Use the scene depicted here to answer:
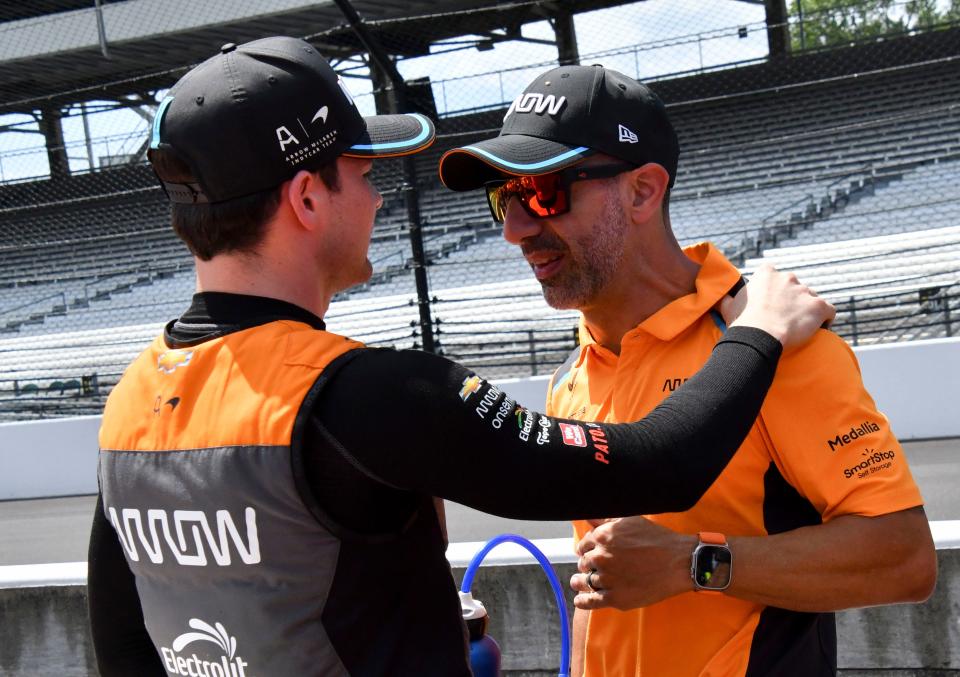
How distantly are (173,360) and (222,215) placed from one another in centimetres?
23

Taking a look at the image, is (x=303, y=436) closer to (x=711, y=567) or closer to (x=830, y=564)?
(x=711, y=567)

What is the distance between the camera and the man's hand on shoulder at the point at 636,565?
1688mm

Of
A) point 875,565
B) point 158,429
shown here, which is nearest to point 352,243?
point 158,429

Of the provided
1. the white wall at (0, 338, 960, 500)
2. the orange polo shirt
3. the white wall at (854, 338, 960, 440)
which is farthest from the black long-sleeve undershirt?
the white wall at (854, 338, 960, 440)

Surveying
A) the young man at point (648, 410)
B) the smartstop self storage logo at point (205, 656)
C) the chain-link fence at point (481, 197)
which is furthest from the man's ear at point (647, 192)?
the chain-link fence at point (481, 197)

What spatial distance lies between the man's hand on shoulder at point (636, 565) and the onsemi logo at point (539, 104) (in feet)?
2.61

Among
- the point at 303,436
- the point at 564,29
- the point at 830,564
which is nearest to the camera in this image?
the point at 303,436

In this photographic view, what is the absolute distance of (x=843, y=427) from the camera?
170 cm

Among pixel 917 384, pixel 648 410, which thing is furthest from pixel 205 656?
pixel 917 384

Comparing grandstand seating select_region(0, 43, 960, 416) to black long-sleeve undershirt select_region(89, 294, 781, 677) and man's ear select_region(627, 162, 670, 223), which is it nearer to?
man's ear select_region(627, 162, 670, 223)

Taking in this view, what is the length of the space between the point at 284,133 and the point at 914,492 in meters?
1.18

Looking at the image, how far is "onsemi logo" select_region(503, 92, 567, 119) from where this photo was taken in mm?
1982

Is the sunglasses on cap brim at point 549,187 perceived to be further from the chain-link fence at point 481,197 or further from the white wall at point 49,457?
the white wall at point 49,457

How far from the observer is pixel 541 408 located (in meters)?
8.34
